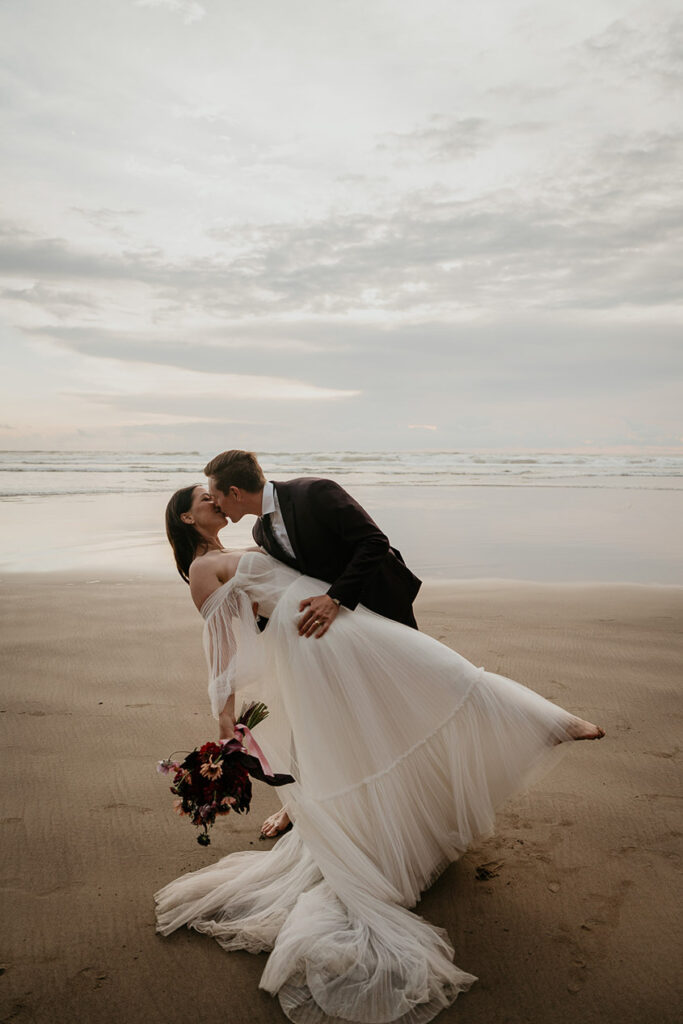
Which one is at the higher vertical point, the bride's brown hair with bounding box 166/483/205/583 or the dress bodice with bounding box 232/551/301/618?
the bride's brown hair with bounding box 166/483/205/583

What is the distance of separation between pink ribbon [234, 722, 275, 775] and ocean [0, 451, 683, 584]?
22.6 ft

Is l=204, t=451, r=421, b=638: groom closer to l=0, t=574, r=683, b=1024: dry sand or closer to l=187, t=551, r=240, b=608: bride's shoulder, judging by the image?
l=187, t=551, r=240, b=608: bride's shoulder

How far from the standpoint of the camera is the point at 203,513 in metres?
3.50

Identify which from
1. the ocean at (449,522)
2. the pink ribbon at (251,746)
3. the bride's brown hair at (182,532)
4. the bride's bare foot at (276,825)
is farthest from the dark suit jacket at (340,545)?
the ocean at (449,522)

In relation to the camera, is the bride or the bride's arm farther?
the bride's arm

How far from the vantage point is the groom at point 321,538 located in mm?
3180

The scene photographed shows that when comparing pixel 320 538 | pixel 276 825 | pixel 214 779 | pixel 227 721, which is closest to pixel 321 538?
pixel 320 538

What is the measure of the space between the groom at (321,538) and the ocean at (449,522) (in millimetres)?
6545

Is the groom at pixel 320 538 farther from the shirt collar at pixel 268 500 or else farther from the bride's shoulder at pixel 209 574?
the bride's shoulder at pixel 209 574

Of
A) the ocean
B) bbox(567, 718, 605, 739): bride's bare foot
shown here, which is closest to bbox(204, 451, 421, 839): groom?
bbox(567, 718, 605, 739): bride's bare foot

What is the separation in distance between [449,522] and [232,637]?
1195 cm

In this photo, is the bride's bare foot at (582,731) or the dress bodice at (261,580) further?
the dress bodice at (261,580)

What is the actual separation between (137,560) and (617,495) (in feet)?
47.9

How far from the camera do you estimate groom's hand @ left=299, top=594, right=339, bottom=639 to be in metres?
3.12
